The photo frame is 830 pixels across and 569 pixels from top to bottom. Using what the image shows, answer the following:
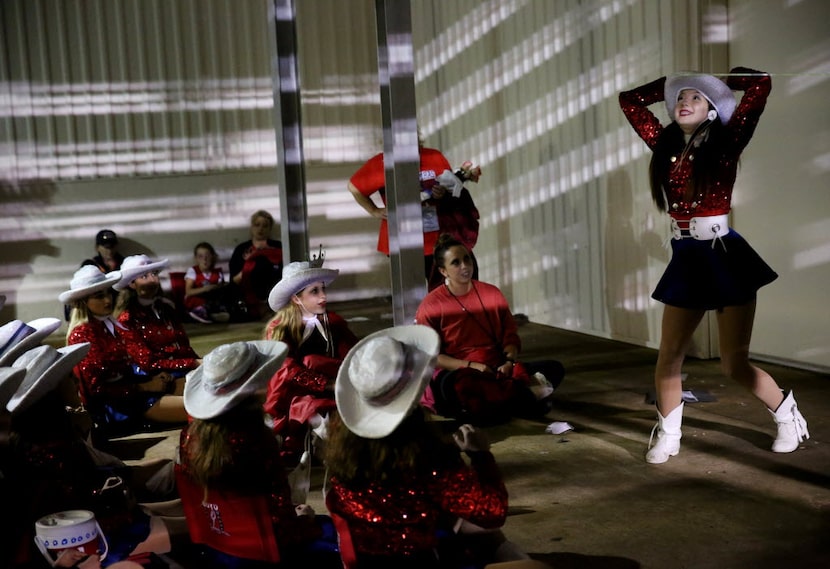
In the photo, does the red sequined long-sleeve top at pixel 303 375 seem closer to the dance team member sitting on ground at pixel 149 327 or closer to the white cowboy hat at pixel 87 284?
the white cowboy hat at pixel 87 284

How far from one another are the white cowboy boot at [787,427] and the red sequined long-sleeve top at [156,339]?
2869mm

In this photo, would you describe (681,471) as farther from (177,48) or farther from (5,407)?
(177,48)

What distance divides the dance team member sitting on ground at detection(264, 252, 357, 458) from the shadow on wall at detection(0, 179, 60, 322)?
6314mm

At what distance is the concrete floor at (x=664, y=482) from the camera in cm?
303

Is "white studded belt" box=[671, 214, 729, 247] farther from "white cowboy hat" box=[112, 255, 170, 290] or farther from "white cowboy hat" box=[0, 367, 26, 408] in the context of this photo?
"white cowboy hat" box=[112, 255, 170, 290]

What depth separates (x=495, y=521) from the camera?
7.77 ft

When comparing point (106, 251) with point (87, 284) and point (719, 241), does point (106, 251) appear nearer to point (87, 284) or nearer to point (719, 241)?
point (87, 284)

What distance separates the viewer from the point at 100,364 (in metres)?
4.76

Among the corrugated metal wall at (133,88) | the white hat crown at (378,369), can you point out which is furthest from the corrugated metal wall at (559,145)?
the white hat crown at (378,369)

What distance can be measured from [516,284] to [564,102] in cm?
165

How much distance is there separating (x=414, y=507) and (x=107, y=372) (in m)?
2.87

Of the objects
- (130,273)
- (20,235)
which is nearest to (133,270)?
(130,273)

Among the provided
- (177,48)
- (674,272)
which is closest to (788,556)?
(674,272)

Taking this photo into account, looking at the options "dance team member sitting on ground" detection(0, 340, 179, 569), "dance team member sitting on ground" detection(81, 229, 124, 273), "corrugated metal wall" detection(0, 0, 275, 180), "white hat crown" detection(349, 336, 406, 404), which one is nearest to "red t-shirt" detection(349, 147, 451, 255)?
"dance team member sitting on ground" detection(0, 340, 179, 569)
